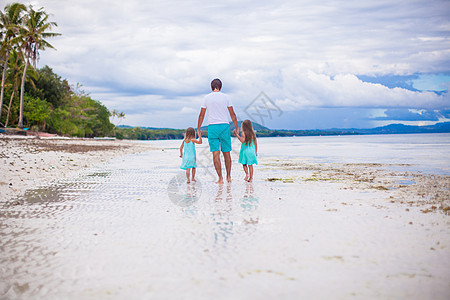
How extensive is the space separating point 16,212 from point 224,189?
12.6 ft

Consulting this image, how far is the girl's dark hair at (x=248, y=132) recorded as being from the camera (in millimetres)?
9922

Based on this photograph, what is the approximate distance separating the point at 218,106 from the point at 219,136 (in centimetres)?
70

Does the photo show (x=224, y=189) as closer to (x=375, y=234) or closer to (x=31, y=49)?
(x=375, y=234)

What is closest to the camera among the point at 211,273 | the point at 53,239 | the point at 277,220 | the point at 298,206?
the point at 211,273

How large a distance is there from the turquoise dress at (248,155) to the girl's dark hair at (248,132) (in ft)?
0.33

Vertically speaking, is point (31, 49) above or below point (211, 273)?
Result: above

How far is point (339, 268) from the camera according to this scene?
10.1 ft

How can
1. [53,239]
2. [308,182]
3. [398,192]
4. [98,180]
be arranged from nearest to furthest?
[53,239] → [398,192] → [308,182] → [98,180]

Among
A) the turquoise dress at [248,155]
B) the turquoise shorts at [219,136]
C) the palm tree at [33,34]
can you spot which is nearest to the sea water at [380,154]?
the turquoise dress at [248,155]

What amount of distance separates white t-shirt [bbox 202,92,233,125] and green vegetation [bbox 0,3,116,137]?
37662mm

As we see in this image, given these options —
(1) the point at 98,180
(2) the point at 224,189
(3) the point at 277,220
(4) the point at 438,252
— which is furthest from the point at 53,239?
(1) the point at 98,180

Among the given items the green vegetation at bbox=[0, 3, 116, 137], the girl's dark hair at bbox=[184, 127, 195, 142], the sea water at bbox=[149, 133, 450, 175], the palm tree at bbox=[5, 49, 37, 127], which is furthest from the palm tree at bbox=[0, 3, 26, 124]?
the girl's dark hair at bbox=[184, 127, 195, 142]

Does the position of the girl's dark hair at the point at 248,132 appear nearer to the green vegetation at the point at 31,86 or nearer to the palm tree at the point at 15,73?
the green vegetation at the point at 31,86

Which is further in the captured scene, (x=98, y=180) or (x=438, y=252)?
(x=98, y=180)
